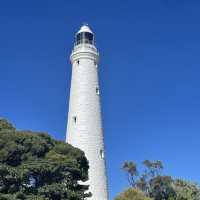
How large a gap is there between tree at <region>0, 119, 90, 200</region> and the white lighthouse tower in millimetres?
7230

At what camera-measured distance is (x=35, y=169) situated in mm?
32312

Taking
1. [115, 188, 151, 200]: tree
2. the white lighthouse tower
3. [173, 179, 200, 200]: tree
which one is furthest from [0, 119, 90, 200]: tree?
[173, 179, 200, 200]: tree

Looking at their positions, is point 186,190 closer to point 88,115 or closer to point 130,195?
point 130,195

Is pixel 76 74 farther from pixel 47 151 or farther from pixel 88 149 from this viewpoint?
pixel 47 151

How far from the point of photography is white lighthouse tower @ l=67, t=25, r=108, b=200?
42834 mm

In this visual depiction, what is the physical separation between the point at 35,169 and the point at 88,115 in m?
12.9

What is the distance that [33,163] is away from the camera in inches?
1280

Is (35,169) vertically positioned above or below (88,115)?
below

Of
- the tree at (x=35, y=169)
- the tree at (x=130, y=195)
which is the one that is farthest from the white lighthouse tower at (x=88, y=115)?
the tree at (x=35, y=169)

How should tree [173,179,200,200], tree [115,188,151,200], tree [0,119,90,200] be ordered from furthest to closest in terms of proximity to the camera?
tree [173,179,200,200] < tree [115,188,151,200] < tree [0,119,90,200]

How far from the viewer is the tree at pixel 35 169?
104 feet

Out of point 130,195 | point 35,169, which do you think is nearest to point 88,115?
point 130,195

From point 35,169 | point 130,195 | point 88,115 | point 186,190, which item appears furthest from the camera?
point 186,190

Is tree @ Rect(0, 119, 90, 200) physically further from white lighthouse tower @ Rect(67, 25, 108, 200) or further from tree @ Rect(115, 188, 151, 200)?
Answer: white lighthouse tower @ Rect(67, 25, 108, 200)
